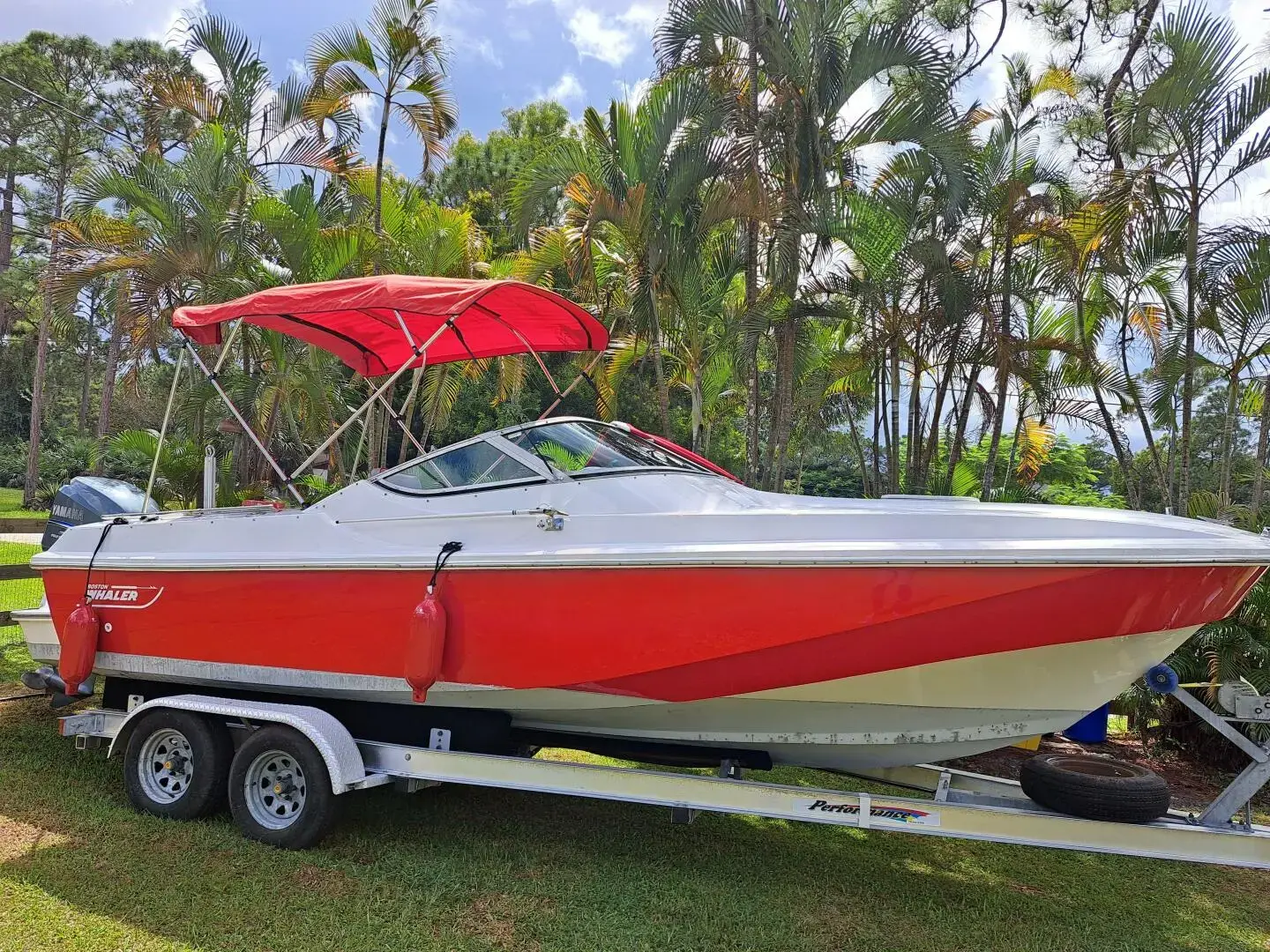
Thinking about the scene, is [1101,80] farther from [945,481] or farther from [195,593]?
[195,593]

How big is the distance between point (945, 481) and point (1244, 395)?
477 centimetres

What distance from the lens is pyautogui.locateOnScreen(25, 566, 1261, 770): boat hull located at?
313cm

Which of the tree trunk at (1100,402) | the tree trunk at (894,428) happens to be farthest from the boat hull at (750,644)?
the tree trunk at (1100,402)

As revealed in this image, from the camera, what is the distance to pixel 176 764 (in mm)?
4293

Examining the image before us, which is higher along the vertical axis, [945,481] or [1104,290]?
[1104,290]

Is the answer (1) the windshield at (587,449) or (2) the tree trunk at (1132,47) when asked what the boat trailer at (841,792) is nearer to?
(1) the windshield at (587,449)

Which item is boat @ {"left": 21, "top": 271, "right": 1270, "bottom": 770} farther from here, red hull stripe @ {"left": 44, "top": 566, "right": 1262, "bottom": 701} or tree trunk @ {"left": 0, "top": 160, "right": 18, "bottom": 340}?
tree trunk @ {"left": 0, "top": 160, "right": 18, "bottom": 340}

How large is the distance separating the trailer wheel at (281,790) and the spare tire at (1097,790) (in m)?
2.96

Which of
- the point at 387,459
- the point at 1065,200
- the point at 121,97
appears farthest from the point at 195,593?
the point at 121,97

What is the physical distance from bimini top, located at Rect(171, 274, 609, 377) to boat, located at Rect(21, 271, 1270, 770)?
2 centimetres

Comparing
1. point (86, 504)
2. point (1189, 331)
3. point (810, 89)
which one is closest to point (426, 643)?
point (86, 504)

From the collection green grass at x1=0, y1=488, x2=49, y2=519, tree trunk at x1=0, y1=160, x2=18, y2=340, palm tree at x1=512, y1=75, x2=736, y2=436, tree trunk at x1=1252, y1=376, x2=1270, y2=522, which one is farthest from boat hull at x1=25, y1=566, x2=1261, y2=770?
tree trunk at x1=0, y1=160, x2=18, y2=340

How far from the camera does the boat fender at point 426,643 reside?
12.0 feet

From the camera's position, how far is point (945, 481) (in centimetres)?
865
